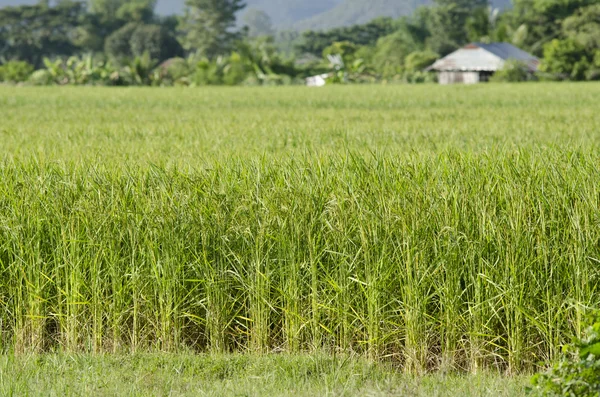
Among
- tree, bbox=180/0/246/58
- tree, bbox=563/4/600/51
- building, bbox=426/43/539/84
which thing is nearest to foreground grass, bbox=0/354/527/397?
building, bbox=426/43/539/84

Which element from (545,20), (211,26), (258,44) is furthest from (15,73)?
(211,26)

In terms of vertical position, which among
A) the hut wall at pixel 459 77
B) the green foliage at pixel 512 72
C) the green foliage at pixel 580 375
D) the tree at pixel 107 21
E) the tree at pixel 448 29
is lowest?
the hut wall at pixel 459 77

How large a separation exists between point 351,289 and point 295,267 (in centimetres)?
33

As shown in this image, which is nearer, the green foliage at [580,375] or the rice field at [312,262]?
the green foliage at [580,375]

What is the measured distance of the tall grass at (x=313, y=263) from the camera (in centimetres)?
413

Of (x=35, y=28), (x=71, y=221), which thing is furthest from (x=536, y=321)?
(x=35, y=28)

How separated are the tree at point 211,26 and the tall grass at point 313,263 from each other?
8806cm

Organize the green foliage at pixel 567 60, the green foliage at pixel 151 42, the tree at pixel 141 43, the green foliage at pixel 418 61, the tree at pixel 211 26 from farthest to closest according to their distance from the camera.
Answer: the tree at pixel 141 43
the green foliage at pixel 151 42
the tree at pixel 211 26
the green foliage at pixel 418 61
the green foliage at pixel 567 60

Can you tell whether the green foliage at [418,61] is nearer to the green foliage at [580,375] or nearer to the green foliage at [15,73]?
the green foliage at [15,73]

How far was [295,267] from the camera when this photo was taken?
169 inches

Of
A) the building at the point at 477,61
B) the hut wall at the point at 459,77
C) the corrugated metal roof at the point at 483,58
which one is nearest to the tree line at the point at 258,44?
the hut wall at the point at 459,77

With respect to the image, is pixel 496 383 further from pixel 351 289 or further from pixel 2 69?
pixel 2 69

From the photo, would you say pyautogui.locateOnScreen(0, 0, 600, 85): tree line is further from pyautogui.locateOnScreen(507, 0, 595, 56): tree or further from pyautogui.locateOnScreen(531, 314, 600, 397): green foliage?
pyautogui.locateOnScreen(531, 314, 600, 397): green foliage

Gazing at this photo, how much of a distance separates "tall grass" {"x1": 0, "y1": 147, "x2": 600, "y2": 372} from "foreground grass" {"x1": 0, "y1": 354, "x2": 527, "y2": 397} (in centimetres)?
24
